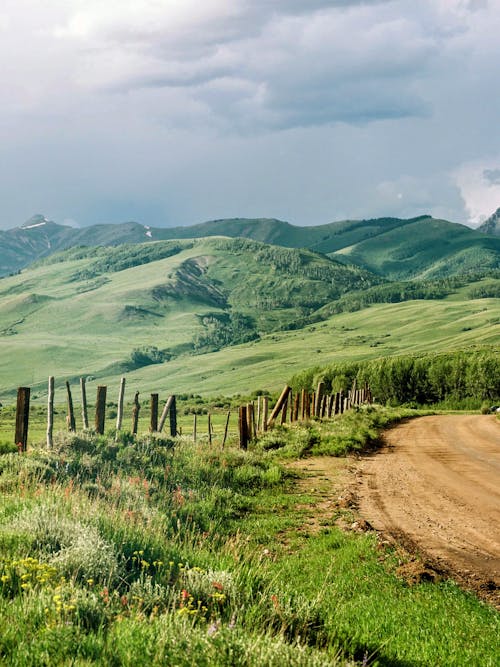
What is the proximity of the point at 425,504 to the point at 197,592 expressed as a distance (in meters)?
9.91

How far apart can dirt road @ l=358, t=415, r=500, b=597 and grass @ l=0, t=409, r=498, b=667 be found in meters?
1.01

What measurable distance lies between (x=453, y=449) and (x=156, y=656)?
2423 cm

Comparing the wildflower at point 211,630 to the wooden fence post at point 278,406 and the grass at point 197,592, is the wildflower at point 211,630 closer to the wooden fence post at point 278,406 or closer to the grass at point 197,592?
the grass at point 197,592

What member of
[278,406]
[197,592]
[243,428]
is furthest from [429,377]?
[197,592]

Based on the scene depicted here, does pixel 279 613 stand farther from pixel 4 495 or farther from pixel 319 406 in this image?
pixel 319 406

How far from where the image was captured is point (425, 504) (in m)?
15.9

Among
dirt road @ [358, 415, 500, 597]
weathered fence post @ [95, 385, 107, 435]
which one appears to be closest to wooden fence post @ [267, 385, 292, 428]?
dirt road @ [358, 415, 500, 597]

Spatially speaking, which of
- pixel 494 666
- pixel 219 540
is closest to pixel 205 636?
pixel 494 666

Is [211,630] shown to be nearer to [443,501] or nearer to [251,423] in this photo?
[443,501]

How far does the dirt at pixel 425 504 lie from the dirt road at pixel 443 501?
0.6 inches

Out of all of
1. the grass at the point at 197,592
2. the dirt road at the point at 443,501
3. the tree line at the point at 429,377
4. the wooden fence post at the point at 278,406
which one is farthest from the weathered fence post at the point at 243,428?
the tree line at the point at 429,377

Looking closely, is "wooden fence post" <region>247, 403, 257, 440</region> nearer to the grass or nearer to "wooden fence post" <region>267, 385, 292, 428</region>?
"wooden fence post" <region>267, 385, 292, 428</region>

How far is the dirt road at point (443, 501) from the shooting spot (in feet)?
38.0

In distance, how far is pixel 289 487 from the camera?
1905cm
